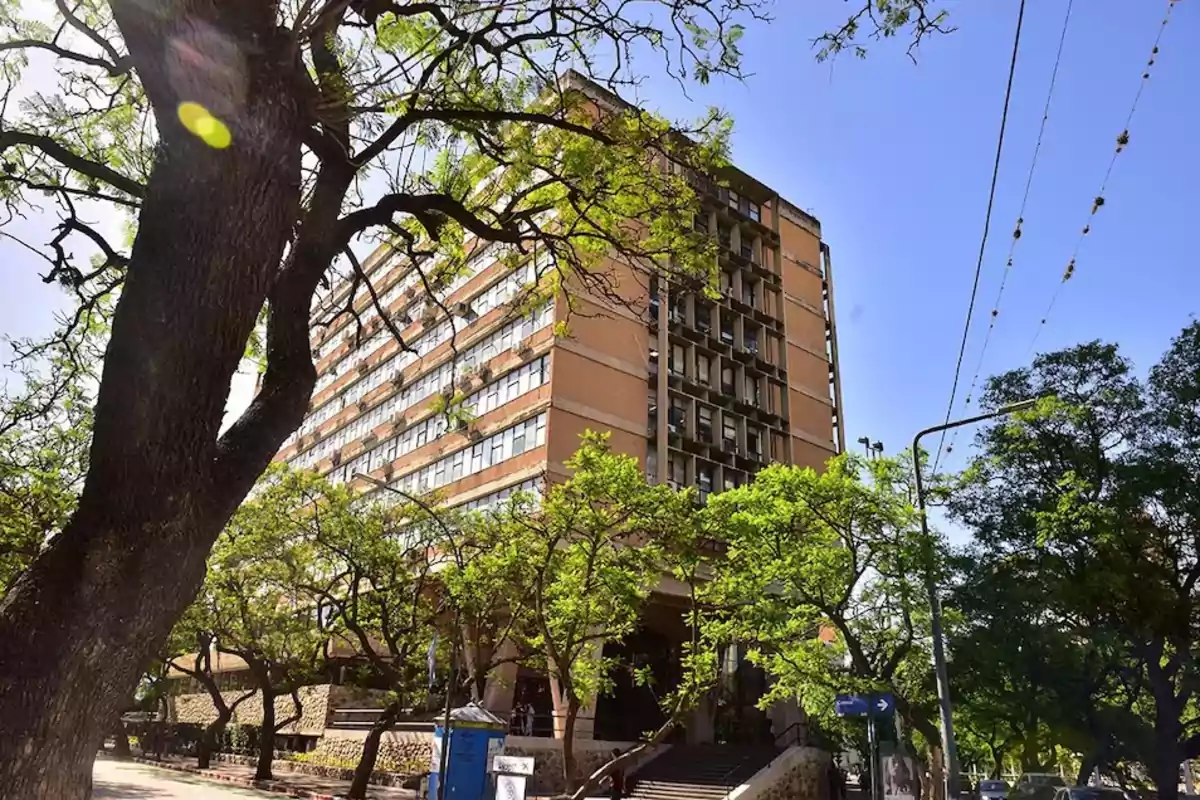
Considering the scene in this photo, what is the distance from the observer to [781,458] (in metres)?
35.5

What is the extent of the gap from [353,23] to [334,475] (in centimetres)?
4186

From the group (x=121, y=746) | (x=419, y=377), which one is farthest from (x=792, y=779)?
(x=121, y=746)

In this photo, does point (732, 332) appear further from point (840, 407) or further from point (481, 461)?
point (481, 461)

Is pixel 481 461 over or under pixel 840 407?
under

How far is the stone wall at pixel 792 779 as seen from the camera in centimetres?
2264

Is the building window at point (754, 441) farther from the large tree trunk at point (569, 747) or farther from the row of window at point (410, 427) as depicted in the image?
the large tree trunk at point (569, 747)

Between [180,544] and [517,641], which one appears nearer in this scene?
[180,544]

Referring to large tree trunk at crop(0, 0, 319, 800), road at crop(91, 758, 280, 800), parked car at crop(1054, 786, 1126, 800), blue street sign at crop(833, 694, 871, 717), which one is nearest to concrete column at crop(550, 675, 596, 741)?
road at crop(91, 758, 280, 800)

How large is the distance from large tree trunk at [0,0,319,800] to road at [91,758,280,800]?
16149 mm

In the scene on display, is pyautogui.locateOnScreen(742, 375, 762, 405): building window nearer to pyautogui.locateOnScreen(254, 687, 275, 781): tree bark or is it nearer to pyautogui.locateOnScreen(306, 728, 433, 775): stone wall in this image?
pyautogui.locateOnScreen(306, 728, 433, 775): stone wall

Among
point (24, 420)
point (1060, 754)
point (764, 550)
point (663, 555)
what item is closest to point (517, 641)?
point (663, 555)

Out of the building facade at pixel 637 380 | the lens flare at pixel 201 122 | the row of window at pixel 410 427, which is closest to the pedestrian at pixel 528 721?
the building facade at pixel 637 380

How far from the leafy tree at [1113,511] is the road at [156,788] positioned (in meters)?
19.7

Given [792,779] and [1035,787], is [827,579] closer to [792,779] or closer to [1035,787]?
[792,779]
